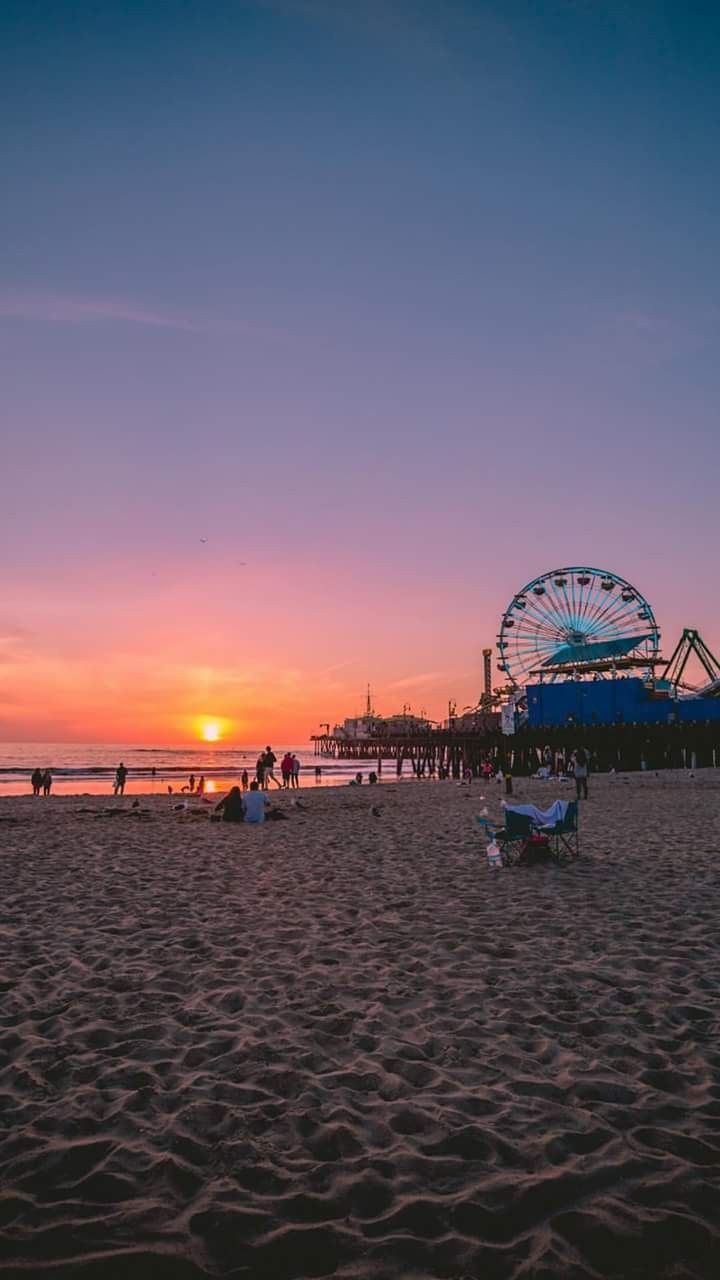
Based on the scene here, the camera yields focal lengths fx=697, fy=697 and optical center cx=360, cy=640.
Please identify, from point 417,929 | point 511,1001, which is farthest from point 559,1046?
point 417,929

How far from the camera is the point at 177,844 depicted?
14.2 metres

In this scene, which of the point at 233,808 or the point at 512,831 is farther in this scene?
the point at 233,808

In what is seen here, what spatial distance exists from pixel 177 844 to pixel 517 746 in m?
40.6

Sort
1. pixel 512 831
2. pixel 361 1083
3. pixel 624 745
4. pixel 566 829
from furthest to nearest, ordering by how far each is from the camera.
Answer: pixel 624 745 < pixel 566 829 < pixel 512 831 < pixel 361 1083

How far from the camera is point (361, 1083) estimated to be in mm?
4168

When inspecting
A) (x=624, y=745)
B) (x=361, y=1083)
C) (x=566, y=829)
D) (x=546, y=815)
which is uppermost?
(x=624, y=745)

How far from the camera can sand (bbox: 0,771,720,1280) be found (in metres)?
2.86

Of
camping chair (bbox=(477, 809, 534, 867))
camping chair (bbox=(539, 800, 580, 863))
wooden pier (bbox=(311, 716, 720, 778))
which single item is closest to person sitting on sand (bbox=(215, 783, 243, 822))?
camping chair (bbox=(477, 809, 534, 867))

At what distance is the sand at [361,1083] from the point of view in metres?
2.86

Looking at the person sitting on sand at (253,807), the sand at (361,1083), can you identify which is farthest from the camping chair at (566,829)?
the person sitting on sand at (253,807)

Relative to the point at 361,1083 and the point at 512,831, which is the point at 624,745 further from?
the point at 361,1083

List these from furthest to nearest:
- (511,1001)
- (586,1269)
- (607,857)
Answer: (607,857), (511,1001), (586,1269)

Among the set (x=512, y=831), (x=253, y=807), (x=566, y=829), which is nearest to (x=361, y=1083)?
(x=512, y=831)

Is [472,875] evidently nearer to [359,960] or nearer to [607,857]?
[607,857]
